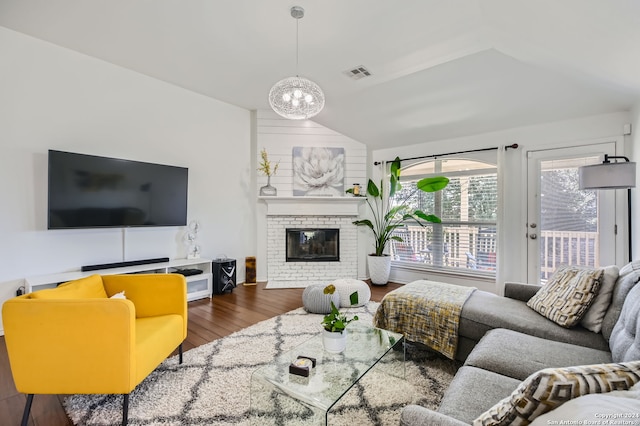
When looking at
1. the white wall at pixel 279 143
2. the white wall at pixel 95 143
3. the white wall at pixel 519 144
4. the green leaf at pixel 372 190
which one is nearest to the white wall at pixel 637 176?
the white wall at pixel 519 144

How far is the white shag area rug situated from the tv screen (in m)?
1.92

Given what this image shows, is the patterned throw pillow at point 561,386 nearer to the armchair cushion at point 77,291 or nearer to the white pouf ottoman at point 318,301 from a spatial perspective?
the armchair cushion at point 77,291

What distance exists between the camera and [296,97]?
2629 millimetres

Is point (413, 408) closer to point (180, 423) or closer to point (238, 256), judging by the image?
point (180, 423)

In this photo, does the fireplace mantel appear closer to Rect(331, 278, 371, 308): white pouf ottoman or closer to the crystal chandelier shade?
Rect(331, 278, 371, 308): white pouf ottoman

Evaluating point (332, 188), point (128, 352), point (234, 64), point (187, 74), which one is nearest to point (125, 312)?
point (128, 352)

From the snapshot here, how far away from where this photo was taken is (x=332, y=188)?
199 inches

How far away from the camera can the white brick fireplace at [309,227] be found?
192 inches

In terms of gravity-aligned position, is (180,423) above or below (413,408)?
below

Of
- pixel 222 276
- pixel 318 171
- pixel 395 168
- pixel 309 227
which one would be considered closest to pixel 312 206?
pixel 309 227

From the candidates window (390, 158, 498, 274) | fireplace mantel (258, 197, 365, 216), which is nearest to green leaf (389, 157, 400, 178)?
window (390, 158, 498, 274)

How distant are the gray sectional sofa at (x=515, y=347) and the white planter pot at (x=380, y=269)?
2474 mm

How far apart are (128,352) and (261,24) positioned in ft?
9.05

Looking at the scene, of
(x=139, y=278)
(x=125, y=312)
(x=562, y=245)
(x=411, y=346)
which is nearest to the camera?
(x=125, y=312)
